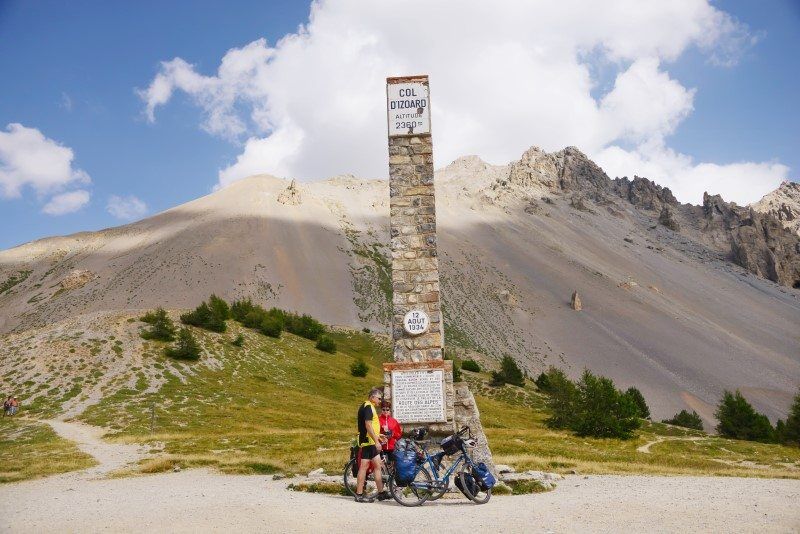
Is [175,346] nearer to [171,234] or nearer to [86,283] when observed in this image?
[86,283]

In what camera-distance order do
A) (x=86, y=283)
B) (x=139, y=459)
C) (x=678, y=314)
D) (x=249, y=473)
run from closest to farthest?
(x=249, y=473) → (x=139, y=459) → (x=86, y=283) → (x=678, y=314)

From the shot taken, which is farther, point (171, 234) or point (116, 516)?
point (171, 234)

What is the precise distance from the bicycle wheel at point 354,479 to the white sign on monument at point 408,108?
9.10m

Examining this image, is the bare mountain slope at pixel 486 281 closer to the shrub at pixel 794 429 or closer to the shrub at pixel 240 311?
the shrub at pixel 240 311

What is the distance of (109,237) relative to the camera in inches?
5010

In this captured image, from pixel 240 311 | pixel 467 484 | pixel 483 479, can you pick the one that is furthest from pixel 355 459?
pixel 240 311

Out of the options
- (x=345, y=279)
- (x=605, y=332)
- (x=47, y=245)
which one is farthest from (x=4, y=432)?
(x=47, y=245)

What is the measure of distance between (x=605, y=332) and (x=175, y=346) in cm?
8710

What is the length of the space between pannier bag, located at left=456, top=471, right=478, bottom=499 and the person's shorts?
1.81m

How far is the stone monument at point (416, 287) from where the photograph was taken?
510 inches

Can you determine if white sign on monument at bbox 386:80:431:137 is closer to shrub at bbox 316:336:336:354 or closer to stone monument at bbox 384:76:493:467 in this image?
stone monument at bbox 384:76:493:467

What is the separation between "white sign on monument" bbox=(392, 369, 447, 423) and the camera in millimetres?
12867

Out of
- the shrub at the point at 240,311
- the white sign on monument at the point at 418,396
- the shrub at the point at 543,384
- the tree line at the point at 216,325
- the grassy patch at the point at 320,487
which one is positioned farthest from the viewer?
the shrub at the point at 543,384

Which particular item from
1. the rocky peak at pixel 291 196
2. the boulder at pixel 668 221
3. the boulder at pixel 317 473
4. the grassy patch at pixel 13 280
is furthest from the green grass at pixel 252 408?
the boulder at pixel 668 221
